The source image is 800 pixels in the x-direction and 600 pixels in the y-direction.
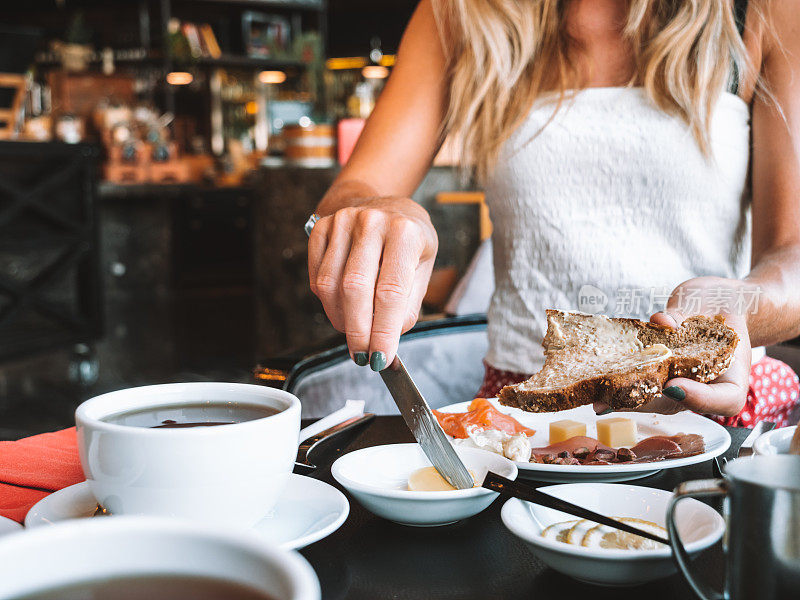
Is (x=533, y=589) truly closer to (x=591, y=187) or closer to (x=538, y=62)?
(x=591, y=187)

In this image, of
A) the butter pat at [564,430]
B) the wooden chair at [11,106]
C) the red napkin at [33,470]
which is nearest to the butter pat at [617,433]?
the butter pat at [564,430]

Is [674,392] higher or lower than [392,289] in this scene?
lower

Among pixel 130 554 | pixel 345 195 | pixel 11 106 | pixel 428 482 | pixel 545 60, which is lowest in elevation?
pixel 428 482

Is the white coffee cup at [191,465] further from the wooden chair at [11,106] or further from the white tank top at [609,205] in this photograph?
the wooden chair at [11,106]

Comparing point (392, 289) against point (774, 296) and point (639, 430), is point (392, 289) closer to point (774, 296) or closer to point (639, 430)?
point (639, 430)

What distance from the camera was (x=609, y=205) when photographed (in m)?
1.43

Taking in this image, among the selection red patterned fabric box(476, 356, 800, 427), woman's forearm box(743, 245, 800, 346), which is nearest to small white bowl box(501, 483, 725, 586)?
woman's forearm box(743, 245, 800, 346)

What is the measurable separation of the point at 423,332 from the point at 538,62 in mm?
568

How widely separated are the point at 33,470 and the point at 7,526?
0.20 meters

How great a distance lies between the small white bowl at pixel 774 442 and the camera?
2.02ft

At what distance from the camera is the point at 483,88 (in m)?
1.45

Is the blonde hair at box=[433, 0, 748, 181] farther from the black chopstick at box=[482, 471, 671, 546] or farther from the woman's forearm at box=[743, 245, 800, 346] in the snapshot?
the black chopstick at box=[482, 471, 671, 546]

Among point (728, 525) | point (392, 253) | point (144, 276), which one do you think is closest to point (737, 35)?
point (392, 253)

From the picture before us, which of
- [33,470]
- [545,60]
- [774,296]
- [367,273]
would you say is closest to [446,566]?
[367,273]
